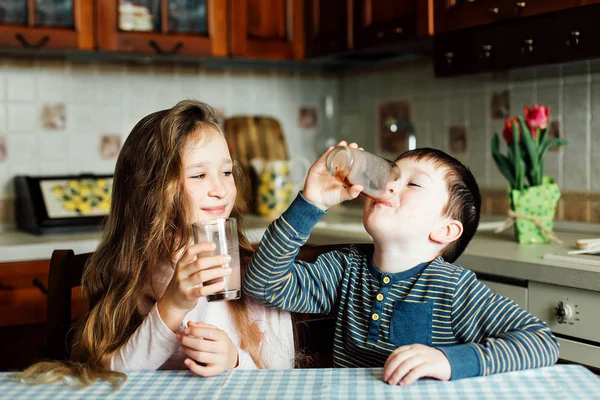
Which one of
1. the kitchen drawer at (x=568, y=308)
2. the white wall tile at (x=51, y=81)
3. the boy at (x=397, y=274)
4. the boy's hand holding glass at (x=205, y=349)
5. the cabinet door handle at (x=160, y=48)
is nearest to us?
the boy's hand holding glass at (x=205, y=349)

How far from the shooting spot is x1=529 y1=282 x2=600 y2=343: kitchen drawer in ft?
5.62

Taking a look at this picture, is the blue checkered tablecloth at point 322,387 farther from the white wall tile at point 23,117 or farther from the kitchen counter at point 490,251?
the white wall tile at point 23,117

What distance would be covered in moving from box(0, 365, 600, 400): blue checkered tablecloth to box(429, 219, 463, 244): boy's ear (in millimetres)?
316

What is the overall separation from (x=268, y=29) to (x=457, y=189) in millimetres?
1940

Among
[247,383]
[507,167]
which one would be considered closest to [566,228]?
[507,167]

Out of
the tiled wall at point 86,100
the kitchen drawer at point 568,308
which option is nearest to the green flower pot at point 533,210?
the kitchen drawer at point 568,308

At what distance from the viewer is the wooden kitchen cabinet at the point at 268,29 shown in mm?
2949

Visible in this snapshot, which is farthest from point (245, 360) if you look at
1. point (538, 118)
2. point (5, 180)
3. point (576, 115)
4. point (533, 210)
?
point (5, 180)

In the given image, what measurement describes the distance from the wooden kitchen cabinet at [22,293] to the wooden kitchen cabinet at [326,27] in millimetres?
1356

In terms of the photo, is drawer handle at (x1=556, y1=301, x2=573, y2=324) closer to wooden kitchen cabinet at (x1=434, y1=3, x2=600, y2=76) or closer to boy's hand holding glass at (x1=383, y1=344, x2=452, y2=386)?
wooden kitchen cabinet at (x1=434, y1=3, x2=600, y2=76)

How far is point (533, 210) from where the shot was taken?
212cm

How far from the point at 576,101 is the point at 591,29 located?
0.50 m

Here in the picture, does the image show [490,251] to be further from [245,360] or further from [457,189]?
[245,360]

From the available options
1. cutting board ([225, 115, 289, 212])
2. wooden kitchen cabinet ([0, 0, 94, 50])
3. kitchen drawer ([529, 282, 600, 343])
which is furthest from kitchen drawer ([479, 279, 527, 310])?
wooden kitchen cabinet ([0, 0, 94, 50])
